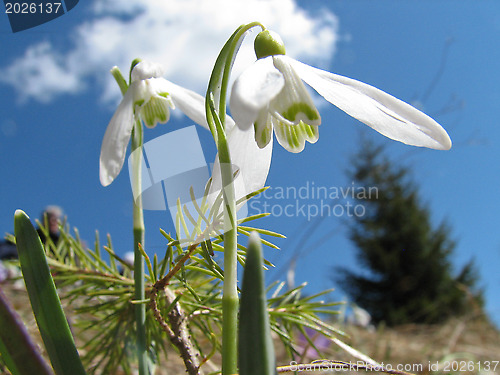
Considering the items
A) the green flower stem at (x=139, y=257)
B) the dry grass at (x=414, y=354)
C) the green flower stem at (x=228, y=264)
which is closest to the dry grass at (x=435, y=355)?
the dry grass at (x=414, y=354)

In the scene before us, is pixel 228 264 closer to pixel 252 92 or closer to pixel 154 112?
pixel 252 92

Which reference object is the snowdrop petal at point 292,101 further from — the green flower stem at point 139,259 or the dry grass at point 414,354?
the dry grass at point 414,354

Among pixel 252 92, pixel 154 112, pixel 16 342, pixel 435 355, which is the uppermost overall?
pixel 154 112

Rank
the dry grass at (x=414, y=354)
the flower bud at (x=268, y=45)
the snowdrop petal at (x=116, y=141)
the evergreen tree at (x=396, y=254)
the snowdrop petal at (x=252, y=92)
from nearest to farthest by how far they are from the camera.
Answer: the snowdrop petal at (x=252, y=92) → the flower bud at (x=268, y=45) → the snowdrop petal at (x=116, y=141) → the dry grass at (x=414, y=354) → the evergreen tree at (x=396, y=254)

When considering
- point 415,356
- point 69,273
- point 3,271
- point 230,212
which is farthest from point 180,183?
point 415,356

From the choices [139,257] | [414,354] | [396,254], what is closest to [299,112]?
[139,257]

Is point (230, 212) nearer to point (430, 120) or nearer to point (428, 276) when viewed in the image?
point (430, 120)

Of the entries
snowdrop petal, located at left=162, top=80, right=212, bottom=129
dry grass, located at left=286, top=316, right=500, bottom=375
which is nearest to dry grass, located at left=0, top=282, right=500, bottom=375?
dry grass, located at left=286, top=316, right=500, bottom=375
